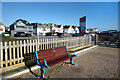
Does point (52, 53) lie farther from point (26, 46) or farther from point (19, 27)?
point (19, 27)

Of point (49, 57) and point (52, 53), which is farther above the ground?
point (52, 53)

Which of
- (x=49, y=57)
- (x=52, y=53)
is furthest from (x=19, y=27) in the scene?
(x=49, y=57)

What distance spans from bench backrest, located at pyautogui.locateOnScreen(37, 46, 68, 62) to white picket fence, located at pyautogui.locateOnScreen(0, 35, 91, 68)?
40.7 inches

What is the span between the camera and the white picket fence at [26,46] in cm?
383

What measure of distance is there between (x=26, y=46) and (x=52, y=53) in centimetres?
148

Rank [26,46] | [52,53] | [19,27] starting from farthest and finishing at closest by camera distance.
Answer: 1. [19,27]
2. [26,46]
3. [52,53]

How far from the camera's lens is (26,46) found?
465 centimetres

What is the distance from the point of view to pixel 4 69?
3676mm

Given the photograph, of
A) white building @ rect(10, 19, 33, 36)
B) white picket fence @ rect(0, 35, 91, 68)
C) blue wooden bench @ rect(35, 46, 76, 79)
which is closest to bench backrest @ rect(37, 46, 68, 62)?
blue wooden bench @ rect(35, 46, 76, 79)

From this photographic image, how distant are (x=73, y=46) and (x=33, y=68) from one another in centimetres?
455

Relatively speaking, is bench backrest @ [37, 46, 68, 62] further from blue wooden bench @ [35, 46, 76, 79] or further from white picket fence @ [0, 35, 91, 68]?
white picket fence @ [0, 35, 91, 68]

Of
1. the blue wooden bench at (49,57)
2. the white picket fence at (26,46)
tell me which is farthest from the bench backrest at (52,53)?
the white picket fence at (26,46)

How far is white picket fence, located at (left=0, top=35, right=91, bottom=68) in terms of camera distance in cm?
383

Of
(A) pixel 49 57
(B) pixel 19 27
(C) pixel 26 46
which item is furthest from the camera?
(B) pixel 19 27
